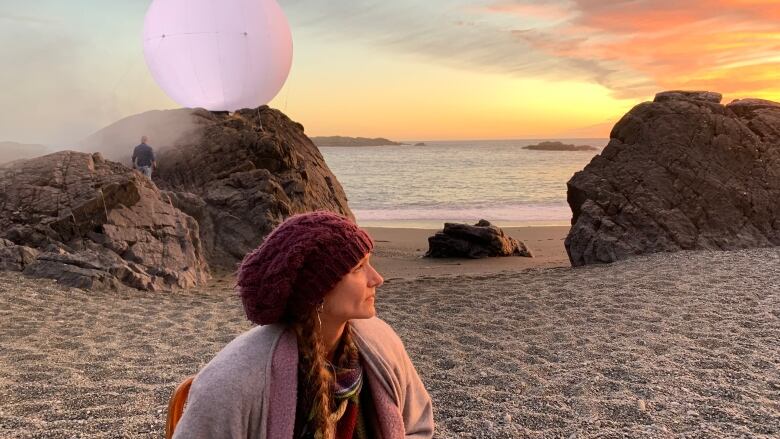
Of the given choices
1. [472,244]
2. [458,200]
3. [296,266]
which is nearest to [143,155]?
[472,244]

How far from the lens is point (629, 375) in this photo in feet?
15.2

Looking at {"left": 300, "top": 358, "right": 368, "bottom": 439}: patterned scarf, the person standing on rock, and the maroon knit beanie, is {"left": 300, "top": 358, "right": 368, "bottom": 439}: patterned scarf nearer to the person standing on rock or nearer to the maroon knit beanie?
the maroon knit beanie

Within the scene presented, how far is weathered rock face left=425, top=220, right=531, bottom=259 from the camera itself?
12.4 metres

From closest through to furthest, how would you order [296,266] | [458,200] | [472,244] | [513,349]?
[296,266] < [513,349] < [472,244] < [458,200]

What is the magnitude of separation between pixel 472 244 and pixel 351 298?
10.9m

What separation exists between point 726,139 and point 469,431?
910 cm

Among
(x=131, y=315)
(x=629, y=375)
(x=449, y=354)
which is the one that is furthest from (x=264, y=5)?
(x=629, y=375)

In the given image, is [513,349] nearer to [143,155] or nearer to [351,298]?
[351,298]

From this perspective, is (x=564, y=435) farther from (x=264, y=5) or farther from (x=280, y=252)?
(x=264, y=5)

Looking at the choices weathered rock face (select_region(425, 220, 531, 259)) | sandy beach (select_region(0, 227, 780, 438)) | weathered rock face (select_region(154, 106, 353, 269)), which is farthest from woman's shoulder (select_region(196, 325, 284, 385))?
weathered rock face (select_region(425, 220, 531, 259))

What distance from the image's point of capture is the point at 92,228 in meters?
8.90

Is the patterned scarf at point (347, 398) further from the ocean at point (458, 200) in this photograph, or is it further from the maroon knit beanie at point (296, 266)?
the ocean at point (458, 200)

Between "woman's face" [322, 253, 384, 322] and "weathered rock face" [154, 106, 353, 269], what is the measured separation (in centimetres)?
884

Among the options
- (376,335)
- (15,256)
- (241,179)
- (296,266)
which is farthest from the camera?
(241,179)
